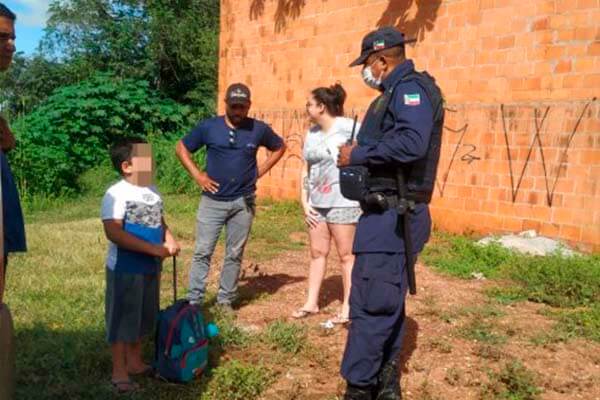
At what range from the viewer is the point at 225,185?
4680mm

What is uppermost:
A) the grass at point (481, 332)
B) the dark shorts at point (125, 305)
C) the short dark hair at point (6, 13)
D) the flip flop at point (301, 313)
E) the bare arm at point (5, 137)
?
the short dark hair at point (6, 13)

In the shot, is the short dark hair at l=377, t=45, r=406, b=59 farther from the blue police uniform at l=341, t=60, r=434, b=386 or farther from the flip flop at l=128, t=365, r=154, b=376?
the flip flop at l=128, t=365, r=154, b=376

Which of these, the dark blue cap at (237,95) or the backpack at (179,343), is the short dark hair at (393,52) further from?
the backpack at (179,343)

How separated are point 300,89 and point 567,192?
496 centimetres

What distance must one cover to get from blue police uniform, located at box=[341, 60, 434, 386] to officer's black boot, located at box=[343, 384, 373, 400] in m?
0.05

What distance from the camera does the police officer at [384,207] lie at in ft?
10.3

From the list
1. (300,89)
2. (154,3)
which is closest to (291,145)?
(300,89)

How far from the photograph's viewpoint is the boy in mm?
3318

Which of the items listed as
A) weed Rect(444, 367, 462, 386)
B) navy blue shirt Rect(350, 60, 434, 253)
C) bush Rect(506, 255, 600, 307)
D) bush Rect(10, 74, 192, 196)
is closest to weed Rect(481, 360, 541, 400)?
weed Rect(444, 367, 462, 386)

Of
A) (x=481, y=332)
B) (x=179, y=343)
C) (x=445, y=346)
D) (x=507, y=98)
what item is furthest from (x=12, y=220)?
(x=507, y=98)

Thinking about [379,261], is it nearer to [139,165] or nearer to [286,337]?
[286,337]

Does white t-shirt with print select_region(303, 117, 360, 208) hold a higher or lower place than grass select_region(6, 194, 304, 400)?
higher

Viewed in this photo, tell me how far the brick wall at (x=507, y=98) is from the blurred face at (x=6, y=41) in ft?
19.4

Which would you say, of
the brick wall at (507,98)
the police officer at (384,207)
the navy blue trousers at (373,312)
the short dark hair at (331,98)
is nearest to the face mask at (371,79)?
the police officer at (384,207)
